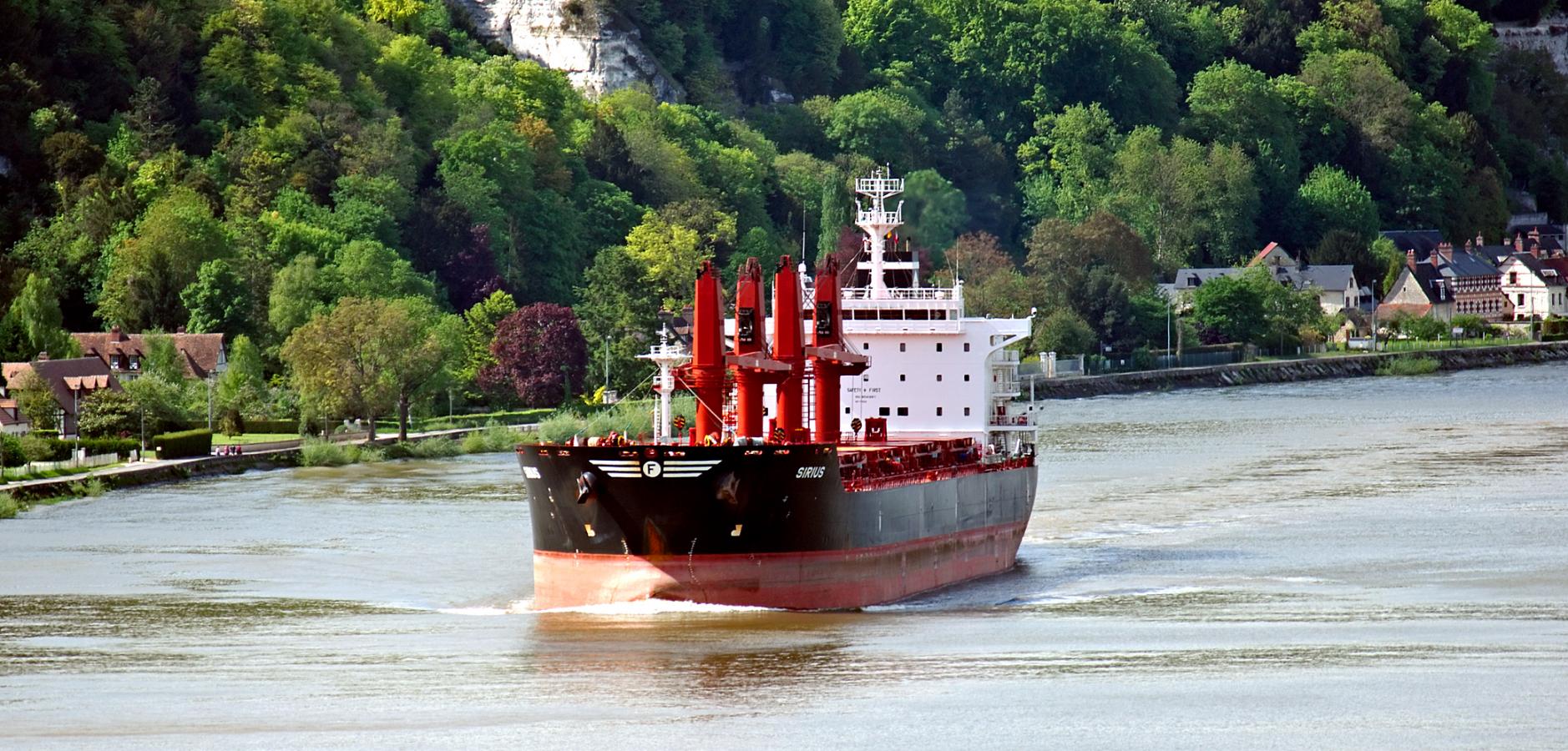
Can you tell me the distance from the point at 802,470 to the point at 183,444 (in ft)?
139

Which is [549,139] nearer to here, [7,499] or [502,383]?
[502,383]

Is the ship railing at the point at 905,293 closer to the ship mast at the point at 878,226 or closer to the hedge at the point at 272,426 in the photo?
the ship mast at the point at 878,226

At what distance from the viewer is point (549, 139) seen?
14238 cm

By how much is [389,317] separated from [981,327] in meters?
41.8

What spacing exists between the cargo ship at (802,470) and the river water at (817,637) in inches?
34.4

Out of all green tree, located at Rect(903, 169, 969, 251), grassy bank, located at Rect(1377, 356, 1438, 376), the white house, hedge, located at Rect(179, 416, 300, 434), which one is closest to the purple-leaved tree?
hedge, located at Rect(179, 416, 300, 434)

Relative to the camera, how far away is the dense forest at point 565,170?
113438 mm

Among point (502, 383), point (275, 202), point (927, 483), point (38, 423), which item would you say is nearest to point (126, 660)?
point (927, 483)

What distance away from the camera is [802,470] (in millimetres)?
48188

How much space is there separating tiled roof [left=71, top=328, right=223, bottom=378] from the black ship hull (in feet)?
188

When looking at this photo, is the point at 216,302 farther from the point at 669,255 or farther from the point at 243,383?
the point at 669,255

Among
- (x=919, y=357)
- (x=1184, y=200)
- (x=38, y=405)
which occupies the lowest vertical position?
(x=919, y=357)

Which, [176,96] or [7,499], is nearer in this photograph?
[7,499]

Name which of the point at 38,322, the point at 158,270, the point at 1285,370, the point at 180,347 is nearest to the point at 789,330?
the point at 38,322
